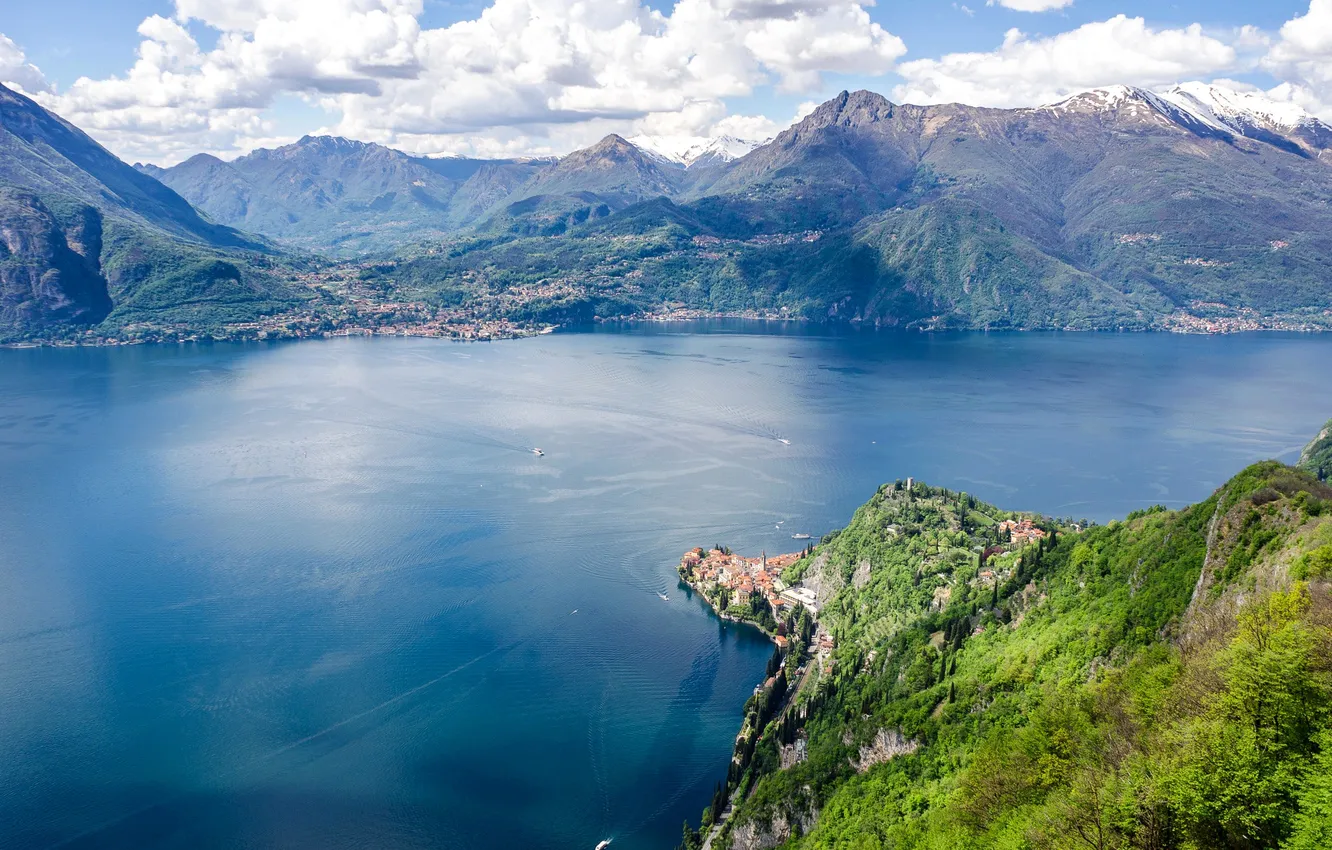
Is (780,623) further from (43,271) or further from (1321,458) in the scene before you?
(43,271)

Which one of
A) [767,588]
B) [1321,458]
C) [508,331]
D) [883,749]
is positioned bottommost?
[767,588]

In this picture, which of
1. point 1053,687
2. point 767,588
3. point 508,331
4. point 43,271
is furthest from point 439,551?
point 43,271

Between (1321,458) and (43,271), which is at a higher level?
(43,271)

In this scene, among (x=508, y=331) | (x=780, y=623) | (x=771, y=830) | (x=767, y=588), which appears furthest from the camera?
(x=508, y=331)

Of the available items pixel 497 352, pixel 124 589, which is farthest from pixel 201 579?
pixel 497 352

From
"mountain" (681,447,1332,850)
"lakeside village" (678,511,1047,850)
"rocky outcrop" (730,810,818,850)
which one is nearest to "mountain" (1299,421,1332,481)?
"mountain" (681,447,1332,850)

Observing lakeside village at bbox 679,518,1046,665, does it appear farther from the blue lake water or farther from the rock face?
the rock face

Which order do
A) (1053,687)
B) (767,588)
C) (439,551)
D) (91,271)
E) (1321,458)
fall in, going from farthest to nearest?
(91,271) < (1321,458) < (439,551) < (767,588) < (1053,687)
